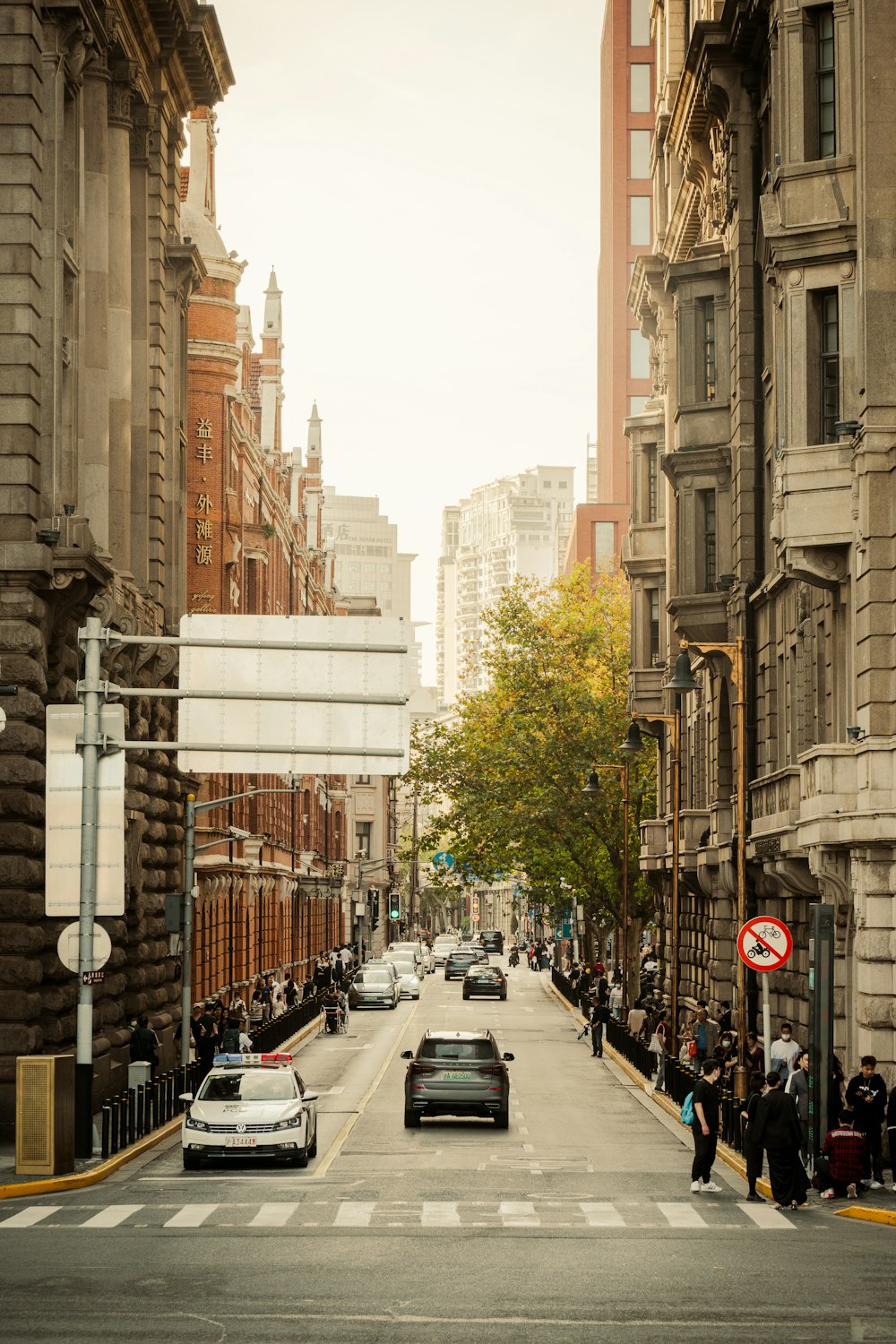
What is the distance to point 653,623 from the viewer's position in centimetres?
6462

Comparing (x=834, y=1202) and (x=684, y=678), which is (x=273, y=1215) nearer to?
(x=834, y=1202)

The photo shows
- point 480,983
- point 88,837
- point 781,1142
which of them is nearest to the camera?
point 781,1142

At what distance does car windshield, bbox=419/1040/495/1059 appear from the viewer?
3509cm

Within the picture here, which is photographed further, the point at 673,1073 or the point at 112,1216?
the point at 673,1073

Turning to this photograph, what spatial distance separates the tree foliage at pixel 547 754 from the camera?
7431 centimetres

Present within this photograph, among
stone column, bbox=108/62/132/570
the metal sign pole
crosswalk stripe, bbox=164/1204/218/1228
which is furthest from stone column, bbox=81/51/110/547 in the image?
crosswalk stripe, bbox=164/1204/218/1228

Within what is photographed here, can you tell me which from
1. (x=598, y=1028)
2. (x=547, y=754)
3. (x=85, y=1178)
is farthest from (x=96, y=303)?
(x=547, y=754)

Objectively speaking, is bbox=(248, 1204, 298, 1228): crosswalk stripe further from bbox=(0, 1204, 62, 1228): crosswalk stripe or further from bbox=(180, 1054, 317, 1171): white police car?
bbox=(180, 1054, 317, 1171): white police car

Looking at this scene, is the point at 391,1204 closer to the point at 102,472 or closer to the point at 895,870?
the point at 895,870

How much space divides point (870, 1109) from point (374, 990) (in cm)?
5279

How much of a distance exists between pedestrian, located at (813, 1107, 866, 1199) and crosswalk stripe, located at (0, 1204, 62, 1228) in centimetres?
910

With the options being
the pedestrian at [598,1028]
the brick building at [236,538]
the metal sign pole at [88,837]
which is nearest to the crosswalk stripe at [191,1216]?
the metal sign pole at [88,837]

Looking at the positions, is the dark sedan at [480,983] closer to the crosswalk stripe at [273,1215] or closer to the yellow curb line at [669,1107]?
the yellow curb line at [669,1107]

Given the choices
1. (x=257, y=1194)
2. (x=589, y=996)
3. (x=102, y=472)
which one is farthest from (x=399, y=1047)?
(x=257, y=1194)
